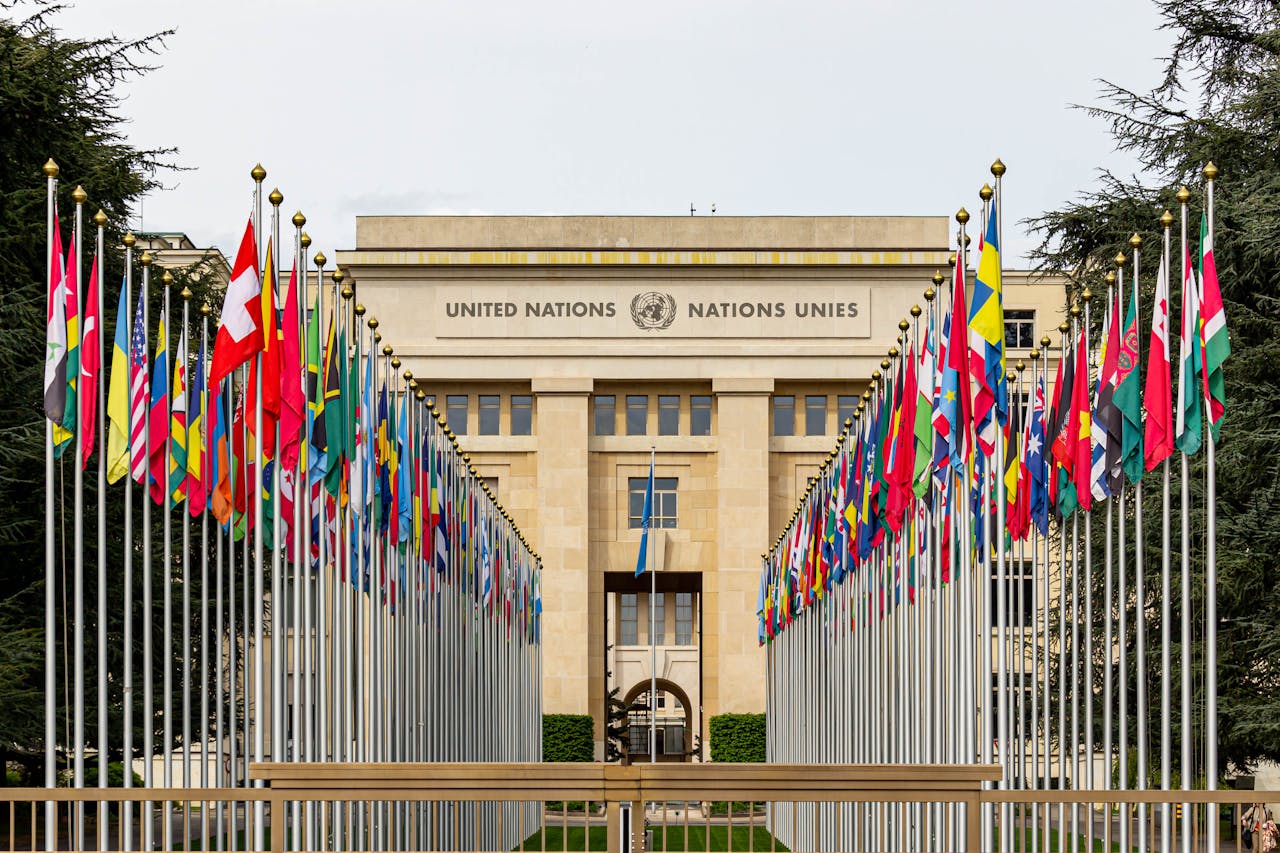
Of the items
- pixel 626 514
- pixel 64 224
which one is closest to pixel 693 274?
pixel 626 514

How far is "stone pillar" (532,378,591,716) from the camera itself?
70062mm

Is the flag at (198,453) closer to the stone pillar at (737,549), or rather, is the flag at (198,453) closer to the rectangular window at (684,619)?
the stone pillar at (737,549)

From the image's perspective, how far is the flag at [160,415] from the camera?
930 inches

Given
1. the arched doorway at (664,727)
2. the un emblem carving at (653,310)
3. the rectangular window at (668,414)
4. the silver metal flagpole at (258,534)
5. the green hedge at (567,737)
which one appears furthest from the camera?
the arched doorway at (664,727)

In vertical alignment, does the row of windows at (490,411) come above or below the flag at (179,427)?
above

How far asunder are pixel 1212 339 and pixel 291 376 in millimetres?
10333

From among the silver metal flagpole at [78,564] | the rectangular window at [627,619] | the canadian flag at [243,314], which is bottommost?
the rectangular window at [627,619]

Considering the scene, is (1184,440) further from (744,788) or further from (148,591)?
(148,591)

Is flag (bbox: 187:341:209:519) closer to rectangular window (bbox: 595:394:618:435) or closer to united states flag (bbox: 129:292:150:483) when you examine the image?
united states flag (bbox: 129:292:150:483)

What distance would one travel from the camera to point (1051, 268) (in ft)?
125

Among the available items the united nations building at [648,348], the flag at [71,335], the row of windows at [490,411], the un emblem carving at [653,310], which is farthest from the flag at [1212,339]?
the row of windows at [490,411]

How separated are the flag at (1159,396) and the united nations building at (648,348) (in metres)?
48.8

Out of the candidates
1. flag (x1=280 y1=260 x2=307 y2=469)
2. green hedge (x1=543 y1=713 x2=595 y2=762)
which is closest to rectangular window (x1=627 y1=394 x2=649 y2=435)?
green hedge (x1=543 y1=713 x2=595 y2=762)

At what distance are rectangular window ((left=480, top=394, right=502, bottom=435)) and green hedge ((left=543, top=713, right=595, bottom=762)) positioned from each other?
37.1 feet
